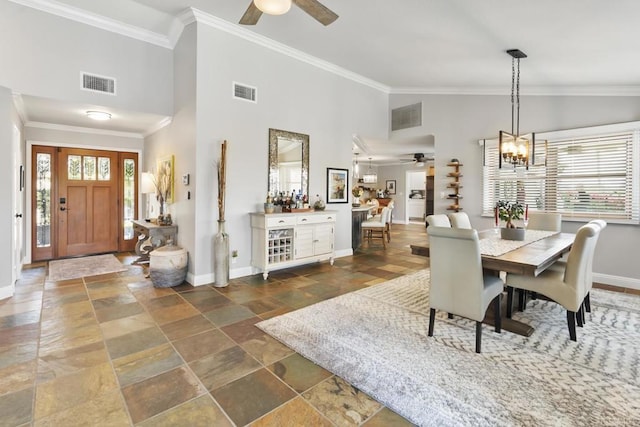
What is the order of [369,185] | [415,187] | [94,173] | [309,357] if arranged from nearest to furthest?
[309,357] < [94,173] < [369,185] < [415,187]

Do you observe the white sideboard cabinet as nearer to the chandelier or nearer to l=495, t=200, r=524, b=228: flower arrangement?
l=495, t=200, r=524, b=228: flower arrangement

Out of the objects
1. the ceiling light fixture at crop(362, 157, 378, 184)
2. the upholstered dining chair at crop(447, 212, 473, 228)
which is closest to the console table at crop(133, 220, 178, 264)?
the upholstered dining chair at crop(447, 212, 473, 228)

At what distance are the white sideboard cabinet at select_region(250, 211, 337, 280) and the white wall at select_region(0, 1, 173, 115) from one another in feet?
7.64

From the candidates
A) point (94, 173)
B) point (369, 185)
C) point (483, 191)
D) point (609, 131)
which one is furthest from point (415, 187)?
point (94, 173)

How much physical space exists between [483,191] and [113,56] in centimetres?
614

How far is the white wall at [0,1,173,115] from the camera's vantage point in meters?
3.70

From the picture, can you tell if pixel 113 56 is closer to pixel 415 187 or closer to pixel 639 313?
pixel 639 313

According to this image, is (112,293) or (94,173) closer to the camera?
(112,293)

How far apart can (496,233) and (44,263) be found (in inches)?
276

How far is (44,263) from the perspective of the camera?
17.9 feet

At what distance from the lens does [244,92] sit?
4.59 meters

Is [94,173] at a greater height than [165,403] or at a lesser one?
greater

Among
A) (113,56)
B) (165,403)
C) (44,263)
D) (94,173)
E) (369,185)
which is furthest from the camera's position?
(369,185)

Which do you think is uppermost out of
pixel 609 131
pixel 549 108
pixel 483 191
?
pixel 549 108
